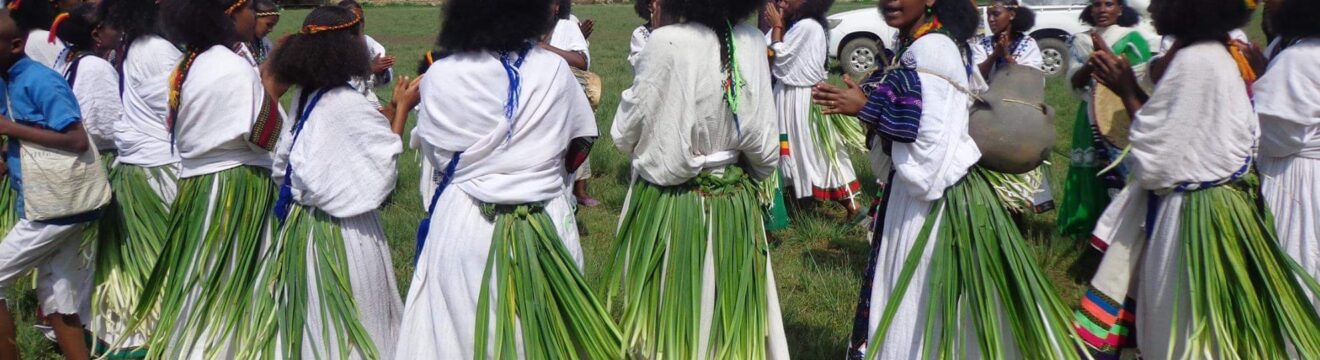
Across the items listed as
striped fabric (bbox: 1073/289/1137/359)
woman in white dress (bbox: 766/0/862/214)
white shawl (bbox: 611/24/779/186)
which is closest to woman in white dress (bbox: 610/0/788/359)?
white shawl (bbox: 611/24/779/186)

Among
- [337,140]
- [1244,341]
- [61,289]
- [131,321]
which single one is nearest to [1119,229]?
[1244,341]

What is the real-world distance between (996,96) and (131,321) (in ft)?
11.4

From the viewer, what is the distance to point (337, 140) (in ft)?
12.0

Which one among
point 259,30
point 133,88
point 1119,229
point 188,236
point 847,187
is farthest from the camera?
point 847,187

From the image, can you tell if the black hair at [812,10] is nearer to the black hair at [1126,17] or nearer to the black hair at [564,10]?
the black hair at [564,10]

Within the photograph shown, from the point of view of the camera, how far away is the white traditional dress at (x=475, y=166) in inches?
136

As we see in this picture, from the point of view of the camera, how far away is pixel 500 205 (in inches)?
141

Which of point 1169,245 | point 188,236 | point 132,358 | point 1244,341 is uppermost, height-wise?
point 1169,245

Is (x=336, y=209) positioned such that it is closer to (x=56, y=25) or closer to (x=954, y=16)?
(x=56, y=25)

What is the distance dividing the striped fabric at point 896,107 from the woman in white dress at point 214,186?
213 cm

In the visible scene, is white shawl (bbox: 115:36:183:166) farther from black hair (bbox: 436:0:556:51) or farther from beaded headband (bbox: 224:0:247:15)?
black hair (bbox: 436:0:556:51)

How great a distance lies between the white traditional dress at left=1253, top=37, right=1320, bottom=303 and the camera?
398 cm

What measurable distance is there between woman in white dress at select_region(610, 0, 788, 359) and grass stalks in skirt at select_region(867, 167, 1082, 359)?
22.4 inches

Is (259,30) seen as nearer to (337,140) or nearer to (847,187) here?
(337,140)
